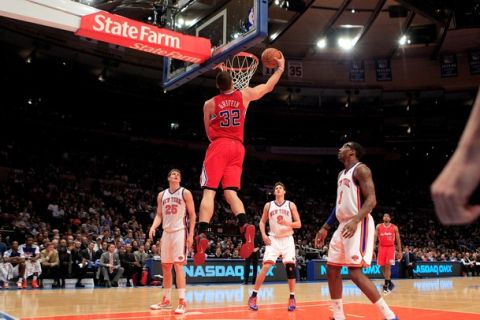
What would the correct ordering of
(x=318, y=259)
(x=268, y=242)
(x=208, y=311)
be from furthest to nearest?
(x=318, y=259) < (x=268, y=242) < (x=208, y=311)

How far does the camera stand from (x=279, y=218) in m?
8.53

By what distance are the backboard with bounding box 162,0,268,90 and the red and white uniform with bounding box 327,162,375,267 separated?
3.42 meters

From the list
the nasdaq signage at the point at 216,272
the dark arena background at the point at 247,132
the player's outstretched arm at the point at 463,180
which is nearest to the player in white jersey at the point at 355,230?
the player's outstretched arm at the point at 463,180

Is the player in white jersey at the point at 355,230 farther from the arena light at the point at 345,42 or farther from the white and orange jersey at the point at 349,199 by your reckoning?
the arena light at the point at 345,42

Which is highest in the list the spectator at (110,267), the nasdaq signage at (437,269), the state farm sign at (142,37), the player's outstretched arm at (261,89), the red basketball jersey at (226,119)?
the state farm sign at (142,37)

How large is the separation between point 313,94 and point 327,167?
21.7 ft

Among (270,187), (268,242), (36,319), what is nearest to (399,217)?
(270,187)

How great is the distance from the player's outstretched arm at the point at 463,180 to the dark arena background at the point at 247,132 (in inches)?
303

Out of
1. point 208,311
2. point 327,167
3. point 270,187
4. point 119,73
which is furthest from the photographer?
point 327,167

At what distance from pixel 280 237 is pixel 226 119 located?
3739mm

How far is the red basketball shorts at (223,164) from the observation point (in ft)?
17.0

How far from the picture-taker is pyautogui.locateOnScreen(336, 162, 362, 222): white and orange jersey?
17.9 feet

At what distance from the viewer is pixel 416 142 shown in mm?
34344

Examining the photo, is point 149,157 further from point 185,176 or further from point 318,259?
point 318,259
